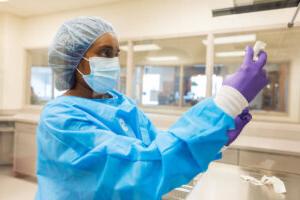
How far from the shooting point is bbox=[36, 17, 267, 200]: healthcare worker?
23.2 inches

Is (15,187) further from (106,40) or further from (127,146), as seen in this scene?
(127,146)

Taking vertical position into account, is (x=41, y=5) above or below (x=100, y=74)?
above

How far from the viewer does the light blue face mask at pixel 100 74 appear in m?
1.04

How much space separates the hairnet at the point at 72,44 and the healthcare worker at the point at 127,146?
25 centimetres

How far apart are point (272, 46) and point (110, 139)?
298 cm

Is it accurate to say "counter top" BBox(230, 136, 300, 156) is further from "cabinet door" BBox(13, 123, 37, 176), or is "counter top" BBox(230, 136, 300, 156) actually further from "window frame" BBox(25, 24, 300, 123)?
"cabinet door" BBox(13, 123, 37, 176)

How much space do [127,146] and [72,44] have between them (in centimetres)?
61

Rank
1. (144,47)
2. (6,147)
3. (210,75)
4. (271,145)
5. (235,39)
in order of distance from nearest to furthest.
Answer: (271,145) < (210,75) < (235,39) < (144,47) < (6,147)

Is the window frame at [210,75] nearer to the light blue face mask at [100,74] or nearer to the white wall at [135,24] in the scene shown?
the white wall at [135,24]

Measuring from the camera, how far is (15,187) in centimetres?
354

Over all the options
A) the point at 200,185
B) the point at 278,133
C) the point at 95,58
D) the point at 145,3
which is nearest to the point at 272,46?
the point at 278,133

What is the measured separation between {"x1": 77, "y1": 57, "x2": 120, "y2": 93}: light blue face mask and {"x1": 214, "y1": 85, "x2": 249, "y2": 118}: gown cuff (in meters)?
0.58

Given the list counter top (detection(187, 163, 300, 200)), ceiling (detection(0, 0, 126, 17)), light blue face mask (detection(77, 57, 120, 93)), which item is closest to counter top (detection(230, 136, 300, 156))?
counter top (detection(187, 163, 300, 200))

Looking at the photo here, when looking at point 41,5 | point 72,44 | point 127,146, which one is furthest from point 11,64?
point 127,146
